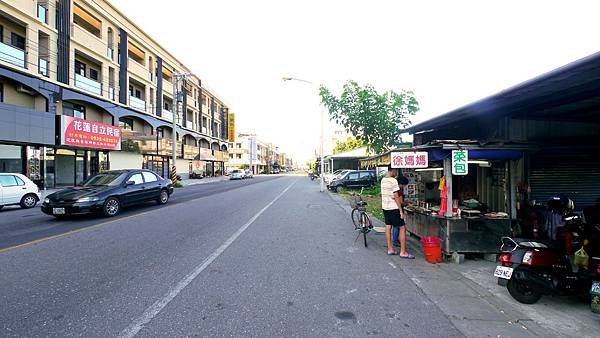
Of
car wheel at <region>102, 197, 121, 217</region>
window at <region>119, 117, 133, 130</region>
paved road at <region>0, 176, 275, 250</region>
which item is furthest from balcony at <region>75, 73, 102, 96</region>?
car wheel at <region>102, 197, 121, 217</region>

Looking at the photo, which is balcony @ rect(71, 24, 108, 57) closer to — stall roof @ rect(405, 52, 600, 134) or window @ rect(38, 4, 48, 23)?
window @ rect(38, 4, 48, 23)

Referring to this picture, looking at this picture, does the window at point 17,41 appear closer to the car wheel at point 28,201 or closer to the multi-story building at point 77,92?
the multi-story building at point 77,92

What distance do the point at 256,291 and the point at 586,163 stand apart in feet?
26.3

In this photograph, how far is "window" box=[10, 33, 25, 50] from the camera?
18230mm

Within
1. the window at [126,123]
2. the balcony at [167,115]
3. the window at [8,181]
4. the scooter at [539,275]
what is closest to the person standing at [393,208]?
the scooter at [539,275]

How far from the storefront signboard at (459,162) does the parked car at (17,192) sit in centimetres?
1579

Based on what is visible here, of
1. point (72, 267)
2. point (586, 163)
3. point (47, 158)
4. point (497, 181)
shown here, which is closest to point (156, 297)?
point (72, 267)

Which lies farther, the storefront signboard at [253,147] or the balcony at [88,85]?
the storefront signboard at [253,147]

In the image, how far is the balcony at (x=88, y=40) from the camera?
21656 millimetres

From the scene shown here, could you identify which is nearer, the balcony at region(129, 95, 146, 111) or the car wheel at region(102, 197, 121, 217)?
the car wheel at region(102, 197, 121, 217)

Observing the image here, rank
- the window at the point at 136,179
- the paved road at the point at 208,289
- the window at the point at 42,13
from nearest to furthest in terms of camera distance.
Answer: the paved road at the point at 208,289
the window at the point at 136,179
the window at the point at 42,13

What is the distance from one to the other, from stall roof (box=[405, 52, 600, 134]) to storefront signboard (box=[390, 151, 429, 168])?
1289 millimetres

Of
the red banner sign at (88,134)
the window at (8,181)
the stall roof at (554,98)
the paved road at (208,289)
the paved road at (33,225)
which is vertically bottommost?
the paved road at (208,289)

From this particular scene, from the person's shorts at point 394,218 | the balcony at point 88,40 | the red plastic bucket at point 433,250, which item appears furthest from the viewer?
the balcony at point 88,40
